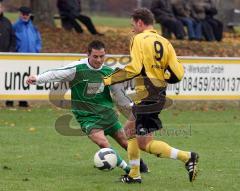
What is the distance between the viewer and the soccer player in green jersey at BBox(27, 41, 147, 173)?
10.5 metres

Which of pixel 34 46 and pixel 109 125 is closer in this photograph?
pixel 109 125

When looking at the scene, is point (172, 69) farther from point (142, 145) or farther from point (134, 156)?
point (134, 156)

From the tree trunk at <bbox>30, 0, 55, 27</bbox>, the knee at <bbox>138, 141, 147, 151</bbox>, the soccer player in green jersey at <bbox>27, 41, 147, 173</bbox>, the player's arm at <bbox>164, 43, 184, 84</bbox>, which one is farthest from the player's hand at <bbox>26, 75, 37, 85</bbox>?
the tree trunk at <bbox>30, 0, 55, 27</bbox>

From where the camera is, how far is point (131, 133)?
31.9 ft

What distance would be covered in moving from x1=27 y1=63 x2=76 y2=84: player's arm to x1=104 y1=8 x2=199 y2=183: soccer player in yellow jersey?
3.31ft

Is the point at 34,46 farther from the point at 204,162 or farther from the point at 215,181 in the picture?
Answer: the point at 215,181

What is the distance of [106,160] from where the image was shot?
9.88 metres

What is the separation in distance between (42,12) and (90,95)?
1467cm

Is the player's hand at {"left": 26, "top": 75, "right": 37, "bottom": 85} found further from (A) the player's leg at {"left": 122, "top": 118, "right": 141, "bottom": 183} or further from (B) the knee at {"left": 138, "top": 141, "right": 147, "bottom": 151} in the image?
(B) the knee at {"left": 138, "top": 141, "right": 147, "bottom": 151}

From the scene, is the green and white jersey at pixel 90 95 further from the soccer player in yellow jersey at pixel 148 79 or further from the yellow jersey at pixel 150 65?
the yellow jersey at pixel 150 65

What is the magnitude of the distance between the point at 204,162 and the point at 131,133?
2207 millimetres

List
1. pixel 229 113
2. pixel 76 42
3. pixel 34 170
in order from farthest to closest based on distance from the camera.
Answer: pixel 76 42 → pixel 229 113 → pixel 34 170

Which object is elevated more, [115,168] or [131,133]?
[131,133]

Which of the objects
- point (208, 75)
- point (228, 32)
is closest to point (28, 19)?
point (208, 75)
